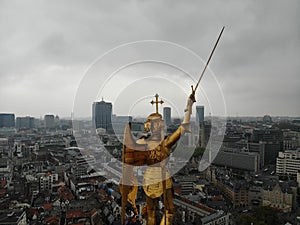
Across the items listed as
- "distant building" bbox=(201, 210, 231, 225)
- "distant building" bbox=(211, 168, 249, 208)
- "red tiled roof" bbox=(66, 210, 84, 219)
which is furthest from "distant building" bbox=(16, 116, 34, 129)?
"distant building" bbox=(201, 210, 231, 225)

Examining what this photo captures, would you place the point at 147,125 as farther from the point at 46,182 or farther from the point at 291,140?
the point at 291,140

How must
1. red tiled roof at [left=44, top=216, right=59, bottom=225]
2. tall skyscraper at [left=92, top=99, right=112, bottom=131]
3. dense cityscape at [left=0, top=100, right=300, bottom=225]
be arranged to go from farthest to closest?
red tiled roof at [left=44, top=216, right=59, bottom=225]
dense cityscape at [left=0, top=100, right=300, bottom=225]
tall skyscraper at [left=92, top=99, right=112, bottom=131]

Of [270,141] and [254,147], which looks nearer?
[254,147]

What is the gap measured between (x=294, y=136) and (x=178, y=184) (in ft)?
68.6

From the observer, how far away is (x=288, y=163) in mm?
20000

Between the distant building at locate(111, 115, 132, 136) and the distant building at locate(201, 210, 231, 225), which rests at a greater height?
the distant building at locate(111, 115, 132, 136)

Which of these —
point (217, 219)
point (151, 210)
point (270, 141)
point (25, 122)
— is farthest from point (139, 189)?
point (25, 122)

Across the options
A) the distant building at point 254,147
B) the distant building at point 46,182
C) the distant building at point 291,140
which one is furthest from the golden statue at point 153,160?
the distant building at point 291,140

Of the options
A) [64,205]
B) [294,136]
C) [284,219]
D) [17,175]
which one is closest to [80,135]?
[284,219]

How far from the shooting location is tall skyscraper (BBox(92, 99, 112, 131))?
6.36 ft

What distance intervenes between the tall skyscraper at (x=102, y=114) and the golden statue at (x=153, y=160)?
1.13 ft

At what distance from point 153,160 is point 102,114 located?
2.28 feet

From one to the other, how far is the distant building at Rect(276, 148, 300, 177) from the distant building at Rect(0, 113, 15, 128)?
45.1 m

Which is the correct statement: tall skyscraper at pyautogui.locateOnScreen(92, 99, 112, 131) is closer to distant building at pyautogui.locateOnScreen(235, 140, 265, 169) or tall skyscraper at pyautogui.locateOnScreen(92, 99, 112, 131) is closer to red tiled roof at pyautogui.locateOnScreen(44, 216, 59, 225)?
red tiled roof at pyautogui.locateOnScreen(44, 216, 59, 225)
